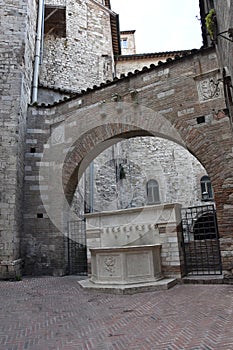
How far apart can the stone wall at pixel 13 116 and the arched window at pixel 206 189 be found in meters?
10.4

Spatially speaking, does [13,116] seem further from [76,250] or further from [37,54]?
[76,250]

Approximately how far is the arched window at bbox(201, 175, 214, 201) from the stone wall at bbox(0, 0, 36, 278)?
1037 centimetres

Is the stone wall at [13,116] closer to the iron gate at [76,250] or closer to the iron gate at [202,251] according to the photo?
the iron gate at [76,250]

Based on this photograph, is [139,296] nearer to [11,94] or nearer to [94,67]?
[11,94]

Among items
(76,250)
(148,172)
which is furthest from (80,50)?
(76,250)

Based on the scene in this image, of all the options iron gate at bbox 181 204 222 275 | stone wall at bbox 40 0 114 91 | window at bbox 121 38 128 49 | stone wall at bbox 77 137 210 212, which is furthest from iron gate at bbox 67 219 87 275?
window at bbox 121 38 128 49

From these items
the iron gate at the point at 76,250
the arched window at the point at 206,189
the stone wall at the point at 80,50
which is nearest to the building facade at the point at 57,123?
the iron gate at the point at 76,250

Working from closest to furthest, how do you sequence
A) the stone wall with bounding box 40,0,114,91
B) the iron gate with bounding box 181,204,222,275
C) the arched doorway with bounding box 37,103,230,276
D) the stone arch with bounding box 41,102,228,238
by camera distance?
the iron gate with bounding box 181,204,222,275
the stone arch with bounding box 41,102,228,238
the arched doorway with bounding box 37,103,230,276
the stone wall with bounding box 40,0,114,91

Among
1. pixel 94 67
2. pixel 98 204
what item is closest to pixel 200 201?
pixel 98 204

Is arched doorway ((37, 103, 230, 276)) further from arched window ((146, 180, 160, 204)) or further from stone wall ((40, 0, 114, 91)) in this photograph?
arched window ((146, 180, 160, 204))

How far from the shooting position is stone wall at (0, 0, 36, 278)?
7.42m

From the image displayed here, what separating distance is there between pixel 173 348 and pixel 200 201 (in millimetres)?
13098

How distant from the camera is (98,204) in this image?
1293cm

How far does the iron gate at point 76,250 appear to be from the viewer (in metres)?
8.40
